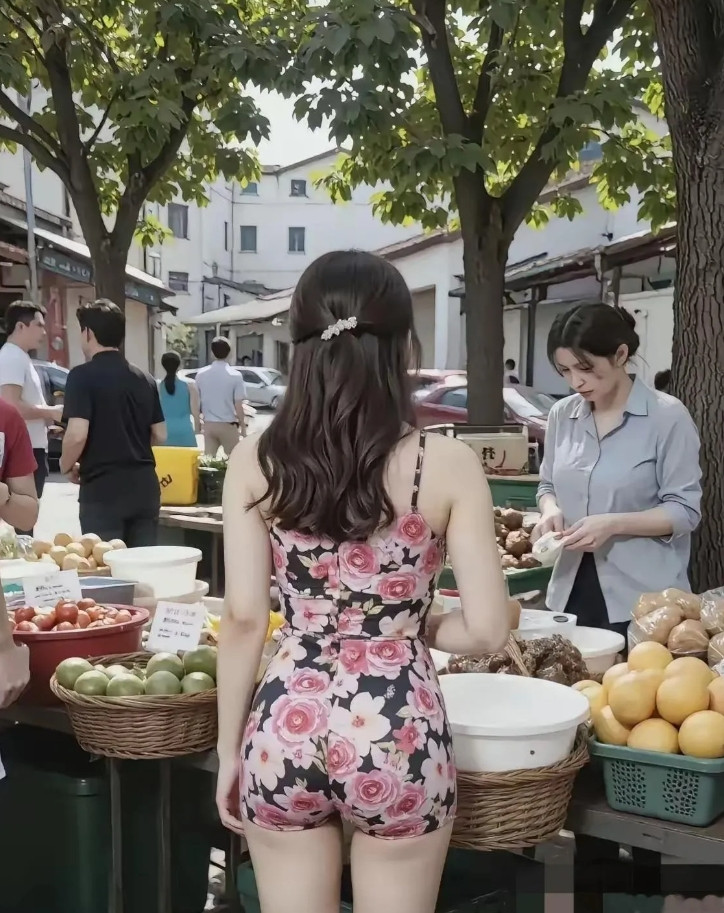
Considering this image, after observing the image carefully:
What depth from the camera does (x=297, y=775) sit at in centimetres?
166

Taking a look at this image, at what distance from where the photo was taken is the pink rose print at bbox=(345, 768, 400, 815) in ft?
5.39

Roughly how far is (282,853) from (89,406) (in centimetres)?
340

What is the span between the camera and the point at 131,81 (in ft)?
23.1

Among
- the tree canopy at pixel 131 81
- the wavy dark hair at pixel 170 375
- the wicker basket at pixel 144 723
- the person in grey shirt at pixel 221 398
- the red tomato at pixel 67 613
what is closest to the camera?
the wicker basket at pixel 144 723

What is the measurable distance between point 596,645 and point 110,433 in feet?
9.76

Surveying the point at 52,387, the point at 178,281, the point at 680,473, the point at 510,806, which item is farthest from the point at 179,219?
the point at 510,806

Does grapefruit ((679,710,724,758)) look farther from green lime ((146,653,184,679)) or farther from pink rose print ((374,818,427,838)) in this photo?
green lime ((146,653,184,679))

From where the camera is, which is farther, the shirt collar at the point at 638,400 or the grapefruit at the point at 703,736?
the shirt collar at the point at 638,400

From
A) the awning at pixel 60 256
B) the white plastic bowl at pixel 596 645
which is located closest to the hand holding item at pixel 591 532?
the white plastic bowl at pixel 596 645

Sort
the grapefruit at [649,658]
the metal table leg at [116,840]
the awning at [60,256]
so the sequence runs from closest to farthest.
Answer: the grapefruit at [649,658], the metal table leg at [116,840], the awning at [60,256]

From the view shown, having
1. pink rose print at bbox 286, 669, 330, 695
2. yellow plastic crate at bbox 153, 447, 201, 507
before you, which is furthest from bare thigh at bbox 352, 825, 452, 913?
yellow plastic crate at bbox 153, 447, 201, 507

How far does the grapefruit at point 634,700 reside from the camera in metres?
2.00

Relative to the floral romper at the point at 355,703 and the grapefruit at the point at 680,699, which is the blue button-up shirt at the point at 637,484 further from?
→ the floral romper at the point at 355,703

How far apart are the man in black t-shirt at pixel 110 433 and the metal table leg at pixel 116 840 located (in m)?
2.30
